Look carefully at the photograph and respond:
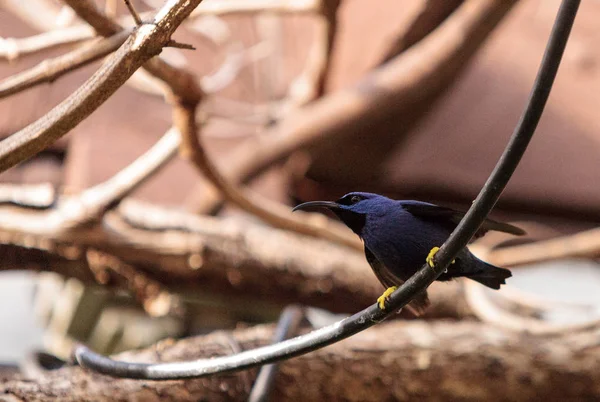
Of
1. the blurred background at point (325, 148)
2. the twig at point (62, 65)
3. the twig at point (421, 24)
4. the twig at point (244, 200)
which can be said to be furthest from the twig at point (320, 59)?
the twig at point (62, 65)

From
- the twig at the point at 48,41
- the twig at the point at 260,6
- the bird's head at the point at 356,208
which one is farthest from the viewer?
the twig at the point at 260,6

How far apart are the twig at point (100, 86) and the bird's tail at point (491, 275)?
25 centimetres

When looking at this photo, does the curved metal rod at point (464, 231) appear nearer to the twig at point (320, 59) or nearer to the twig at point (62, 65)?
the twig at point (62, 65)

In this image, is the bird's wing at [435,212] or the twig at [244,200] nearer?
the bird's wing at [435,212]

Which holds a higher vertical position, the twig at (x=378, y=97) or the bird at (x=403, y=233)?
the twig at (x=378, y=97)

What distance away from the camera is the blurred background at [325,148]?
147 cm

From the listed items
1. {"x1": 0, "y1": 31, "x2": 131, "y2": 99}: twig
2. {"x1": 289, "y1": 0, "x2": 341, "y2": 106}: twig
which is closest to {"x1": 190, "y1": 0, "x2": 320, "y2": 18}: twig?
{"x1": 289, "y1": 0, "x2": 341, "y2": 106}: twig

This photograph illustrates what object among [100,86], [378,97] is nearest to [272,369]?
[100,86]

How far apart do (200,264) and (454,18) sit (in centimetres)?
66

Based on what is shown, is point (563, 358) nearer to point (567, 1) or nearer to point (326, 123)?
point (326, 123)

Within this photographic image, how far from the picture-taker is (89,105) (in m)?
0.43

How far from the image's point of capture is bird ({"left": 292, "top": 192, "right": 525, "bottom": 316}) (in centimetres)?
43

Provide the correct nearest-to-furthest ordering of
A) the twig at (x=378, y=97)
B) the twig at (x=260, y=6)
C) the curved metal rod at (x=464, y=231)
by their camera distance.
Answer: the curved metal rod at (x=464, y=231), the twig at (x=260, y=6), the twig at (x=378, y=97)

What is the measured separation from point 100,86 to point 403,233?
0.21 m
